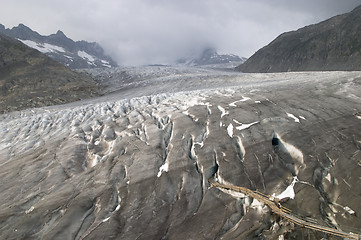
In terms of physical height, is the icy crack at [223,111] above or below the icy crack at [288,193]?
above

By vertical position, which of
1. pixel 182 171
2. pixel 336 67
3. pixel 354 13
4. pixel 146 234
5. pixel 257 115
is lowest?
pixel 336 67

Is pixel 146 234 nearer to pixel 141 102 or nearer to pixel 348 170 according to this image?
pixel 348 170

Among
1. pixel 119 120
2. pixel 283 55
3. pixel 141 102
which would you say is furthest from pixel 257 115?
pixel 283 55

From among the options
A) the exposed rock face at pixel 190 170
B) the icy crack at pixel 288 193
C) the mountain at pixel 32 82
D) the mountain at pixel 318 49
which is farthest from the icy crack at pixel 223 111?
the mountain at pixel 318 49

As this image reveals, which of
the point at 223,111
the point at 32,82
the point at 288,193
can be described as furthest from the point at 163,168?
the point at 32,82

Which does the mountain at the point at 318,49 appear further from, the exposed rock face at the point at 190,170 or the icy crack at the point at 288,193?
the icy crack at the point at 288,193

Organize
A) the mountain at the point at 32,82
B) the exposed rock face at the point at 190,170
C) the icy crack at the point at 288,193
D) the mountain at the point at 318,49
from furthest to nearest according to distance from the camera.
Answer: the mountain at the point at 318,49
the mountain at the point at 32,82
the icy crack at the point at 288,193
the exposed rock face at the point at 190,170

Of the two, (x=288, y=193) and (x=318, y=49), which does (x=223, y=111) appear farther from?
(x=318, y=49)
